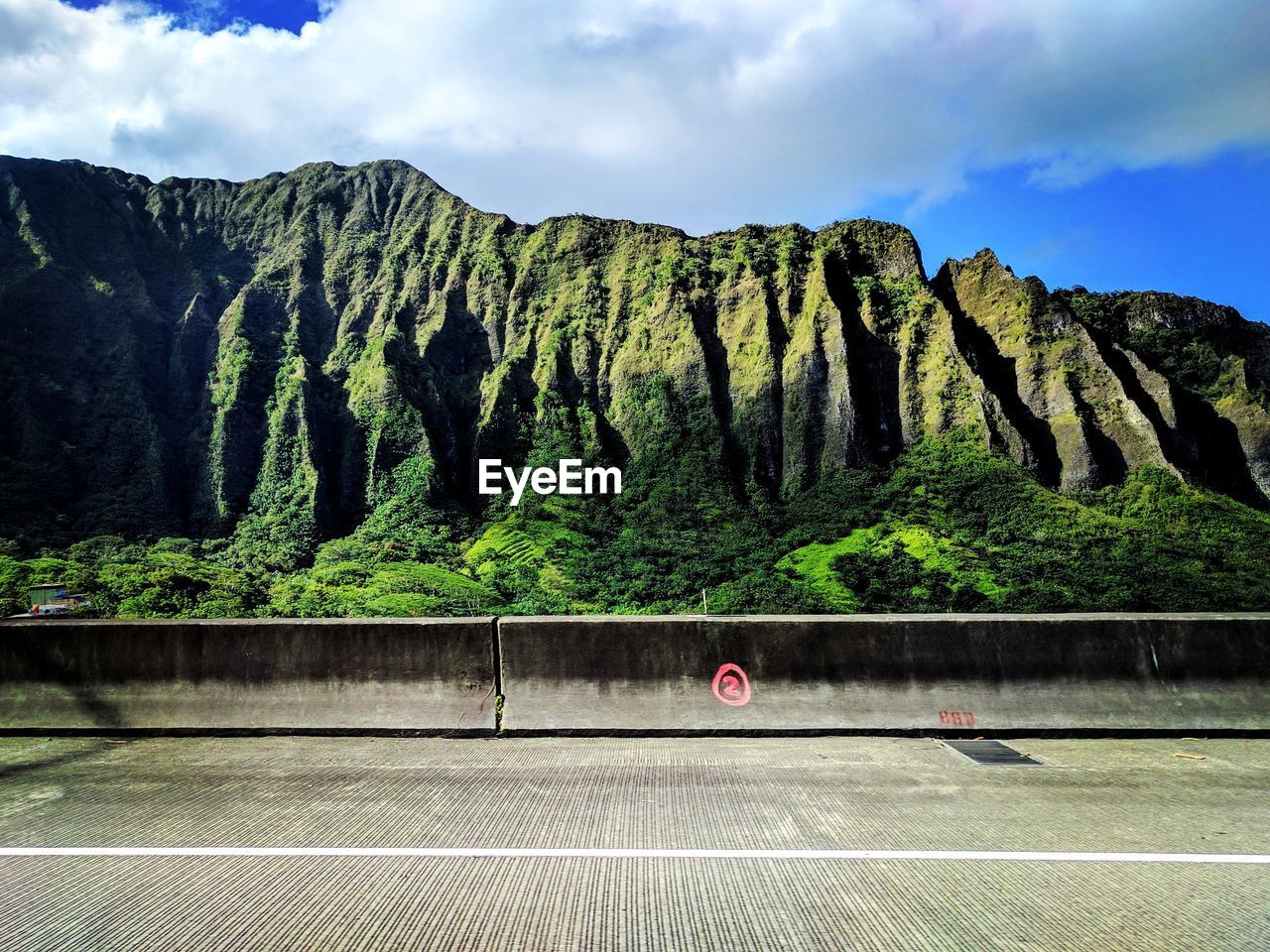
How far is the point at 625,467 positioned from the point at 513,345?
1697 centimetres

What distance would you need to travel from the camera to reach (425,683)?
7316 millimetres

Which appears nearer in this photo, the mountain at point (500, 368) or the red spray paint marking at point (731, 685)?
the red spray paint marking at point (731, 685)

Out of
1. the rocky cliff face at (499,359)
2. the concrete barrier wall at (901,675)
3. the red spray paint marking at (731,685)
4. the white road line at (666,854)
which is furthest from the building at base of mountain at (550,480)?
the white road line at (666,854)

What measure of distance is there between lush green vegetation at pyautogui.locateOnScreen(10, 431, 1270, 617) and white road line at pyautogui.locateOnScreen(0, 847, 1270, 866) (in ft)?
127

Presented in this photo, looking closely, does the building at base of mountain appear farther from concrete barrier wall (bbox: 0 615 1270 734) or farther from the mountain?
concrete barrier wall (bbox: 0 615 1270 734)

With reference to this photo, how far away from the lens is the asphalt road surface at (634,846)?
381 cm

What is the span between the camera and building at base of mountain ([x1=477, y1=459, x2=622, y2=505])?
210 feet

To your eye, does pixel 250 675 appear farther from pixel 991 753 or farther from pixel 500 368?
pixel 500 368

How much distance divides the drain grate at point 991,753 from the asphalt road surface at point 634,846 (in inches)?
4.9

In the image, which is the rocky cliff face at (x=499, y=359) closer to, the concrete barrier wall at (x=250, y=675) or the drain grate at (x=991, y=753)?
the concrete barrier wall at (x=250, y=675)

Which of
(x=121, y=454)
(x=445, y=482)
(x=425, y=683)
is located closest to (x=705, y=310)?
(x=445, y=482)

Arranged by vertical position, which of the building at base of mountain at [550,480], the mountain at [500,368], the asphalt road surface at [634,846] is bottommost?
the asphalt road surface at [634,846]

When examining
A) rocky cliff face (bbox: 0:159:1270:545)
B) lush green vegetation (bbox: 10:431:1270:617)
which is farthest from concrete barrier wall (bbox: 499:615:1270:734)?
rocky cliff face (bbox: 0:159:1270:545)

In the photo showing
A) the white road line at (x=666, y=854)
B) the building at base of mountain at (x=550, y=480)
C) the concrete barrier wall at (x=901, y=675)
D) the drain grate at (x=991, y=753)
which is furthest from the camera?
the building at base of mountain at (x=550, y=480)
